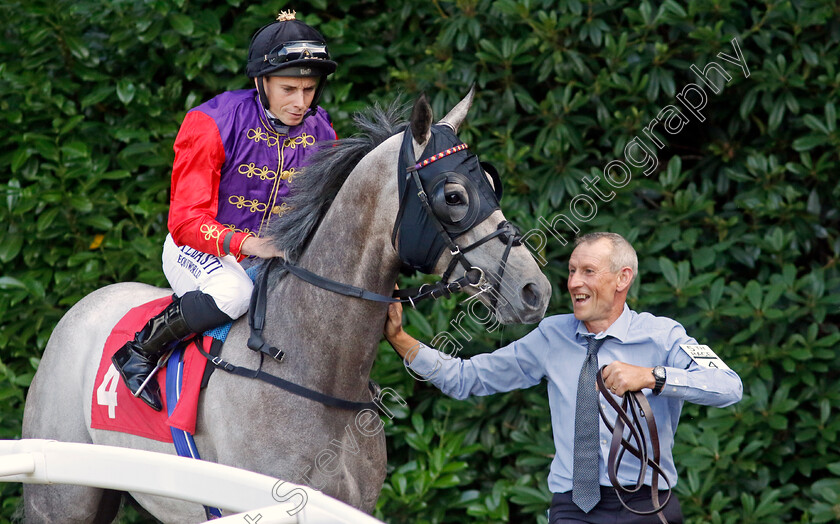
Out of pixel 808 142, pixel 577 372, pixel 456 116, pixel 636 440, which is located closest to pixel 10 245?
pixel 456 116

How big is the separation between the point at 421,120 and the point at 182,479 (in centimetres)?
119

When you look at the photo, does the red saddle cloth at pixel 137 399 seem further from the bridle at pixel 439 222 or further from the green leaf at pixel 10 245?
the green leaf at pixel 10 245

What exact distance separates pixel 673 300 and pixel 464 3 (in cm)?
186

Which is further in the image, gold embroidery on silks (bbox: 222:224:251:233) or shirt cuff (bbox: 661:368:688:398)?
gold embroidery on silks (bbox: 222:224:251:233)

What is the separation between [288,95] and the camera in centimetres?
278

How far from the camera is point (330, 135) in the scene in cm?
305

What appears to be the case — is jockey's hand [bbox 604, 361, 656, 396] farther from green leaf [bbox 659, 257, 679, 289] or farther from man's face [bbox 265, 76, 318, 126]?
green leaf [bbox 659, 257, 679, 289]

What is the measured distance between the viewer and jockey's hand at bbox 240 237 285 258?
256 centimetres

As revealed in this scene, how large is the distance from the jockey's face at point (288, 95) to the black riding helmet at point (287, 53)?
0.07ft

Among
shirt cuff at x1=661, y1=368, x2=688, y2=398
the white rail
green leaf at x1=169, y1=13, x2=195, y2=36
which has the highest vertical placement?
green leaf at x1=169, y1=13, x2=195, y2=36

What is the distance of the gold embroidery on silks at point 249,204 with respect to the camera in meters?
2.84

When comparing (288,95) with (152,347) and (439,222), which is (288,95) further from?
(152,347)

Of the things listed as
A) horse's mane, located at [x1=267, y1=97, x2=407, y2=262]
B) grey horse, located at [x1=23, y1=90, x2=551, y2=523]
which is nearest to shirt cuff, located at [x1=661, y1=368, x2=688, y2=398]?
grey horse, located at [x1=23, y1=90, x2=551, y2=523]

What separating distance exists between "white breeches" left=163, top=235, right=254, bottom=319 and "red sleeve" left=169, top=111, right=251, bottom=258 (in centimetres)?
7
